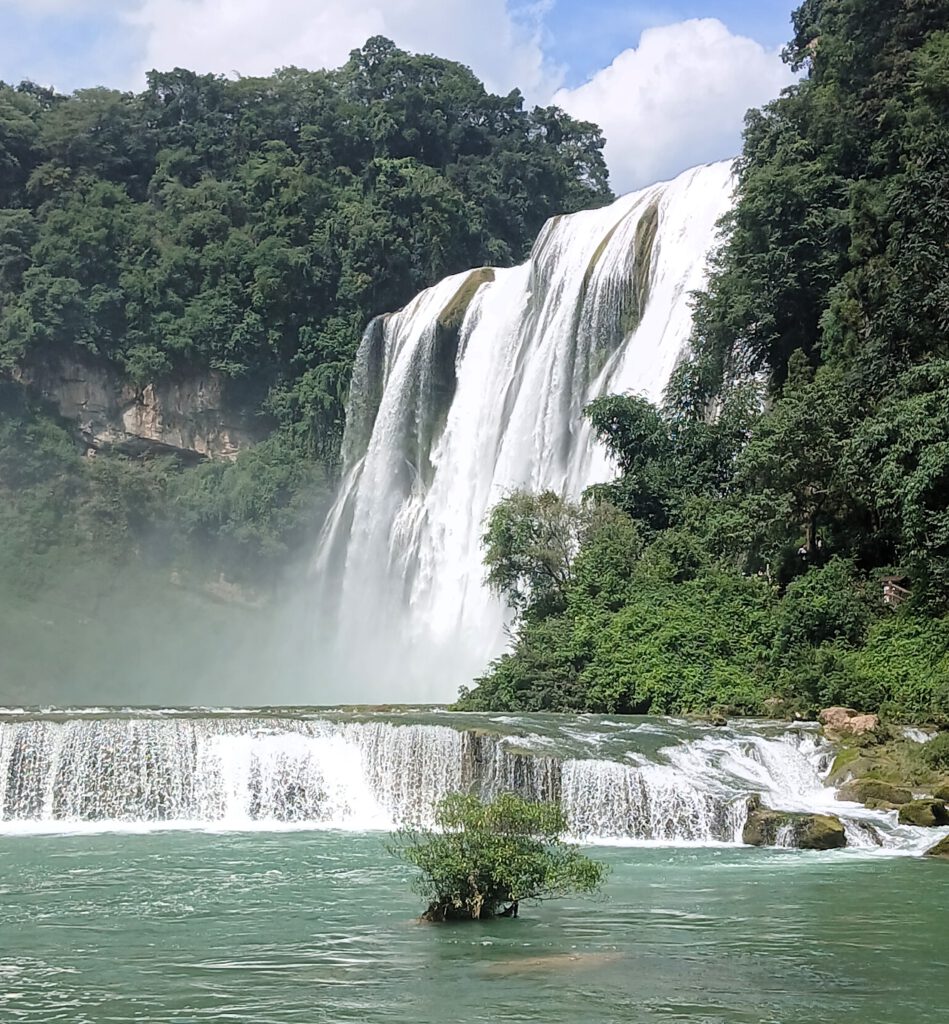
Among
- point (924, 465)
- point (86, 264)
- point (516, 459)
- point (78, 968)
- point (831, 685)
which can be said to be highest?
point (86, 264)

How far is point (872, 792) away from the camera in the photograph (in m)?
19.0

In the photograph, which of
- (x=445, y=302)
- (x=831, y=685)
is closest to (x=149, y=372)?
(x=445, y=302)

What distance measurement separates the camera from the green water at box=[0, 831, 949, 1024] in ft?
30.4

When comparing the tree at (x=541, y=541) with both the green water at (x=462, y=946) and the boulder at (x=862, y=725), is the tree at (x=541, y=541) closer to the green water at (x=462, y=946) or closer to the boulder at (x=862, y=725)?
the boulder at (x=862, y=725)

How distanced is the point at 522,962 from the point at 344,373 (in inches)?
1642

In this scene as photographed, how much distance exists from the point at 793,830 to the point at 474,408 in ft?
77.7

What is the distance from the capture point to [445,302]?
43.0 meters

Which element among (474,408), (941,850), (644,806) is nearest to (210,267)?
(474,408)

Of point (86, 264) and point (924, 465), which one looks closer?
point (924, 465)

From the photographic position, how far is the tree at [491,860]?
455 inches

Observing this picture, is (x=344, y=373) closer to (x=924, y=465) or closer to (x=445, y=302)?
(x=445, y=302)

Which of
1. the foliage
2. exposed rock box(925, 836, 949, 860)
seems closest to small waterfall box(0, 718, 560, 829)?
the foliage

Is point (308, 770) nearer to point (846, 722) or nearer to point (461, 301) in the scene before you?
point (846, 722)

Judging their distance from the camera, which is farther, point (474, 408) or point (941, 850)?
point (474, 408)
